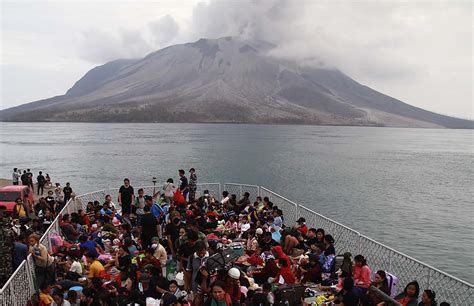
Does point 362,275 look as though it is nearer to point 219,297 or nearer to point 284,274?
point 284,274

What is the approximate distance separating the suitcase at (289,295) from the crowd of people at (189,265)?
0.13 ft

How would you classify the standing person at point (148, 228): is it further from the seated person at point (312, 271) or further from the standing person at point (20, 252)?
the seated person at point (312, 271)

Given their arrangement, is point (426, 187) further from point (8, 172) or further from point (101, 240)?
point (8, 172)

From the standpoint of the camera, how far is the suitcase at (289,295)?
23.5ft

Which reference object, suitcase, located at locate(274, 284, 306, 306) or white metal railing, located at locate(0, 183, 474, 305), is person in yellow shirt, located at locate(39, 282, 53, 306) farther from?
suitcase, located at locate(274, 284, 306, 306)

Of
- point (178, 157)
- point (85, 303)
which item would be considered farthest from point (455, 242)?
point (178, 157)

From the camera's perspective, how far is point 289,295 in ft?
24.0

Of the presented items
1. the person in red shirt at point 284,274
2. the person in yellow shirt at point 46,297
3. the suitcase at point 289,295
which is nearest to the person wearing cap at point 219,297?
the suitcase at point 289,295

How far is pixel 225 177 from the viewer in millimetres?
50094

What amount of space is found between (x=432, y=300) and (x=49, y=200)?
1566 cm

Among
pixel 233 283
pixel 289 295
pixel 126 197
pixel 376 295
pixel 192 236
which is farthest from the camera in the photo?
pixel 126 197

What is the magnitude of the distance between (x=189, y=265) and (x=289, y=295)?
1988mm

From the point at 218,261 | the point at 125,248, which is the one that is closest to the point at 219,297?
the point at 218,261

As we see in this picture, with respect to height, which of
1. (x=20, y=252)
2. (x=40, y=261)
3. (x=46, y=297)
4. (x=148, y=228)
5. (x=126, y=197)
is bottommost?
(x=46, y=297)
